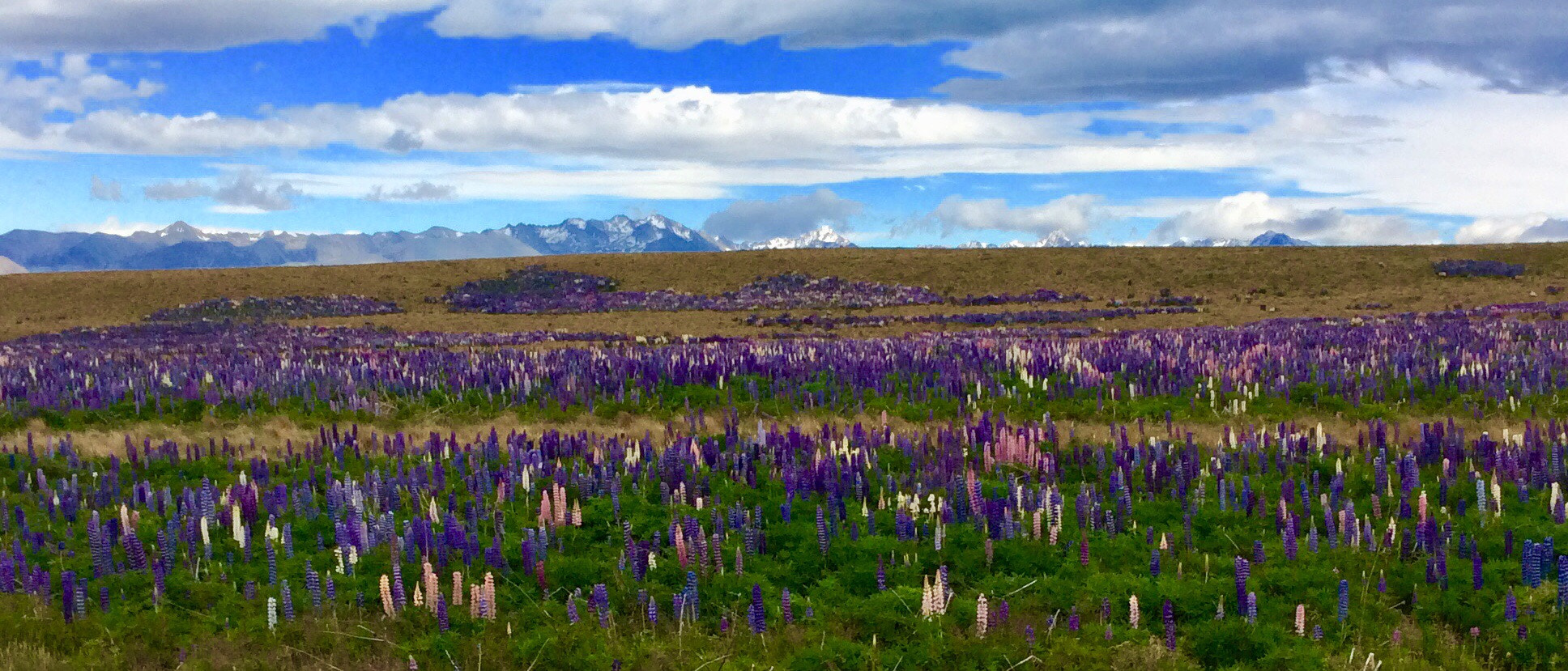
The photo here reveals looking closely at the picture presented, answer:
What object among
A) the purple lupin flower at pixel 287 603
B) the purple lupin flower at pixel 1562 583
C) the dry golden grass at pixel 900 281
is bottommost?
the purple lupin flower at pixel 287 603

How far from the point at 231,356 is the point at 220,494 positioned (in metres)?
17.3

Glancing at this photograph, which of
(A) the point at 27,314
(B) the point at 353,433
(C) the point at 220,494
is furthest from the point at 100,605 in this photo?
(A) the point at 27,314

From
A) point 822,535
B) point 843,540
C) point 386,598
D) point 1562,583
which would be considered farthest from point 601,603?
point 1562,583

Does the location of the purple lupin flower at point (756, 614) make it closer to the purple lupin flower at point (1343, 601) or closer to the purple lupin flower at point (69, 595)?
the purple lupin flower at point (1343, 601)

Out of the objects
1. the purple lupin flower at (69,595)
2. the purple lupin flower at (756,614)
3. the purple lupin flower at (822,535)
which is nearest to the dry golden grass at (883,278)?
the purple lupin flower at (822,535)

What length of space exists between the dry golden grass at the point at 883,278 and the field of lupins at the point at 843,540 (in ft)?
95.3

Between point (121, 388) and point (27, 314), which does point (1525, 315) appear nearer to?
point (121, 388)

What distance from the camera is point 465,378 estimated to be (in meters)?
18.1

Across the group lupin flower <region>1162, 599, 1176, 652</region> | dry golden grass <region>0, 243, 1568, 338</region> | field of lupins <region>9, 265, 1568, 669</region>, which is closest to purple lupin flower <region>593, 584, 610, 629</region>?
field of lupins <region>9, 265, 1568, 669</region>

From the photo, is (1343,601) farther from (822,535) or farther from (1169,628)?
(822,535)

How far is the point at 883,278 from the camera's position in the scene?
211ft

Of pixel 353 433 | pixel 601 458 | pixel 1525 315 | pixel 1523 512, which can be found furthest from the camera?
pixel 1525 315

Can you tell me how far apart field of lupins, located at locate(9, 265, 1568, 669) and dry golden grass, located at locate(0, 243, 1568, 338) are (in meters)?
29.1

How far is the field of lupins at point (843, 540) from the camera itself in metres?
6.31
